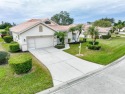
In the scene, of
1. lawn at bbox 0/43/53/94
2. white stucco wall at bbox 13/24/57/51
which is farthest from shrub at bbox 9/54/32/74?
white stucco wall at bbox 13/24/57/51

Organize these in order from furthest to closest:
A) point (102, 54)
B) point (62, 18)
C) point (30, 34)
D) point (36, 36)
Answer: point (62, 18) < point (36, 36) < point (30, 34) < point (102, 54)

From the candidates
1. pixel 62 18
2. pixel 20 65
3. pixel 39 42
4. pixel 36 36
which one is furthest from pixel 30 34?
pixel 62 18

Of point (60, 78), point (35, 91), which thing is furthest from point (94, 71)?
point (35, 91)

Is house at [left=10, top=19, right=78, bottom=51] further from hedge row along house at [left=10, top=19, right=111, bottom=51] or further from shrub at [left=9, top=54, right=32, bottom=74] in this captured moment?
shrub at [left=9, top=54, right=32, bottom=74]

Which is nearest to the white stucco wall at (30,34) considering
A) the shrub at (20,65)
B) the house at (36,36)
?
the house at (36,36)

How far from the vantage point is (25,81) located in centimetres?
845

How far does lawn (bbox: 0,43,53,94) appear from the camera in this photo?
24.1 feet

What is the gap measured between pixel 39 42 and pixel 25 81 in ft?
35.0

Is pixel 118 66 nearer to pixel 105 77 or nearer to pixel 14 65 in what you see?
pixel 105 77

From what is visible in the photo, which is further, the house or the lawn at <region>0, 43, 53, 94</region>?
the house

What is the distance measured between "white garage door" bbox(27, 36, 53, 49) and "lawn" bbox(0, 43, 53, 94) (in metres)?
7.54

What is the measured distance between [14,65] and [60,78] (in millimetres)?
3782

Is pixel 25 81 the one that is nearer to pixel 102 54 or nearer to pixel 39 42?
pixel 102 54

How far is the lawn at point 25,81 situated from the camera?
24.1 feet
